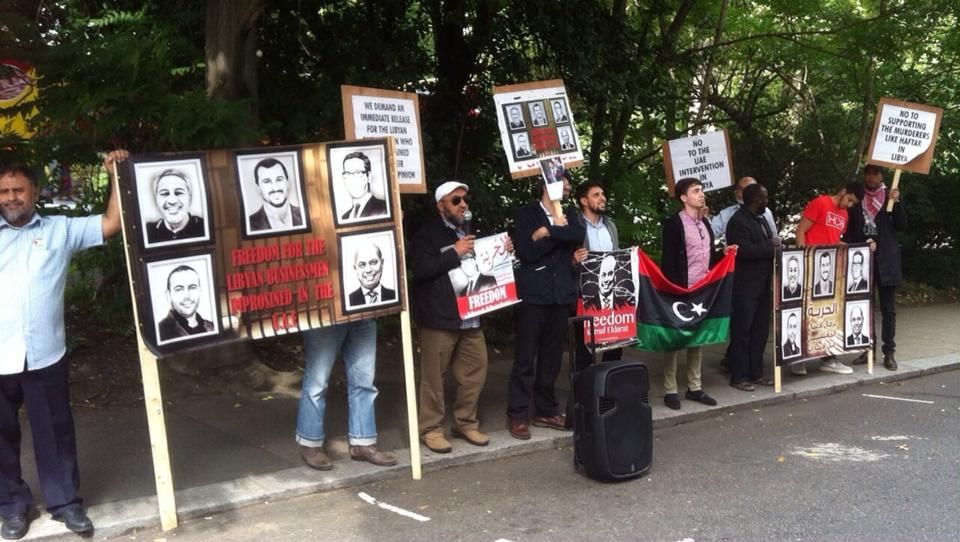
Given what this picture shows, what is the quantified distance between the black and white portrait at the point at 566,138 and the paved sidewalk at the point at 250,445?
2137 millimetres

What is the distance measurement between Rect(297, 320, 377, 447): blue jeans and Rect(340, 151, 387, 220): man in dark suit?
668 mm

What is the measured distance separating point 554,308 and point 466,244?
948 millimetres

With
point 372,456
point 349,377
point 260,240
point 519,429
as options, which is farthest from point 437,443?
point 260,240

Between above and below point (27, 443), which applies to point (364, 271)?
above

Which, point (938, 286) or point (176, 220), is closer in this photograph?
point (176, 220)

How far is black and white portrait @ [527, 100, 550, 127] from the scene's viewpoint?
7.20 m

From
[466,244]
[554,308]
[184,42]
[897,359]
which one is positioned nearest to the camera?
[466,244]

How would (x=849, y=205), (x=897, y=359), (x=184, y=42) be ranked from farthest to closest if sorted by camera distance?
(x=897, y=359) → (x=849, y=205) → (x=184, y=42)

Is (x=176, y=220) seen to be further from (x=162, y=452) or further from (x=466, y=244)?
(x=466, y=244)

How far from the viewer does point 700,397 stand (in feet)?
26.1

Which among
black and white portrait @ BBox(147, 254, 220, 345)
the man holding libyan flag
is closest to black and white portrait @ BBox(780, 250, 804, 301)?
the man holding libyan flag

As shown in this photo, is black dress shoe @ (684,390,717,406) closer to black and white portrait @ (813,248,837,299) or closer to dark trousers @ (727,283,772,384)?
dark trousers @ (727,283,772,384)

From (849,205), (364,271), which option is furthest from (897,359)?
(364,271)

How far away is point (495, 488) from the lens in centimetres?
583
